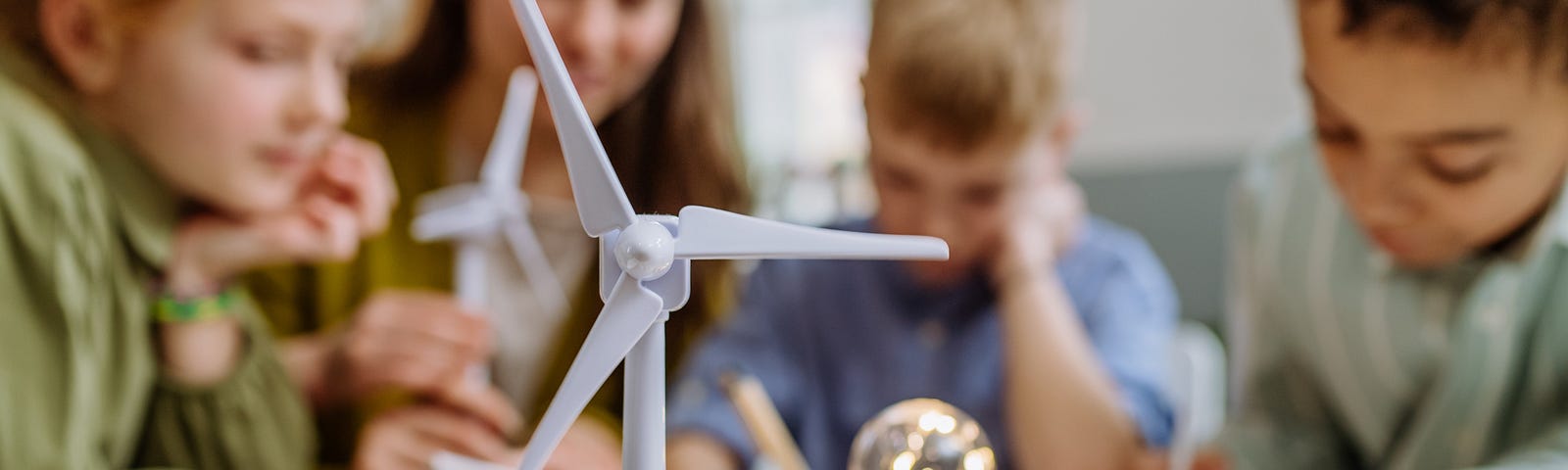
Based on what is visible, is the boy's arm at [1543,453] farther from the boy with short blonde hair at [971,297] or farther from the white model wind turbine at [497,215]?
the white model wind turbine at [497,215]

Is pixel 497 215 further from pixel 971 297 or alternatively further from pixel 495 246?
pixel 971 297

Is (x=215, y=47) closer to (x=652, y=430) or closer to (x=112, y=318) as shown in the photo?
(x=112, y=318)

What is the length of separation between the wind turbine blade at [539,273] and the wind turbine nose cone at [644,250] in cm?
25

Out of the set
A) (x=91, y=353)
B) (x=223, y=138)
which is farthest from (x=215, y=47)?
(x=91, y=353)

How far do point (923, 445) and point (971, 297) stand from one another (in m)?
0.18

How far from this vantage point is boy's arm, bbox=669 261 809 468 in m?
0.62

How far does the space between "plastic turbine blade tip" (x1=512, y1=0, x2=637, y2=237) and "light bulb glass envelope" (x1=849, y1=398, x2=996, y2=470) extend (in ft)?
0.47

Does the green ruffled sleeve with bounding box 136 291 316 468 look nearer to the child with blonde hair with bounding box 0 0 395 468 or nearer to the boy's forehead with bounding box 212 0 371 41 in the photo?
the child with blonde hair with bounding box 0 0 395 468

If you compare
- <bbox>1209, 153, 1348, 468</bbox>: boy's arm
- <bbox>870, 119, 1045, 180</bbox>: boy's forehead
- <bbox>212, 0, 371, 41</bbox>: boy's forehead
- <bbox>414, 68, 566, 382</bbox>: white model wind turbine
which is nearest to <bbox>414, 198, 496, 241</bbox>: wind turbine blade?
<bbox>414, 68, 566, 382</bbox>: white model wind turbine

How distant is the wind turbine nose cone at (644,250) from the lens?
384mm

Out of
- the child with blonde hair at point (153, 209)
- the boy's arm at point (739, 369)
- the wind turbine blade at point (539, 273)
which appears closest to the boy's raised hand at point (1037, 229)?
the boy's arm at point (739, 369)

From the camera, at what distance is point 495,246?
2.09 ft

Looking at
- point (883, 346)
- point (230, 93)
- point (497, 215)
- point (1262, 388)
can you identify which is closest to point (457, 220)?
point (497, 215)

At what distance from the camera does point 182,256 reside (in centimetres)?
53
